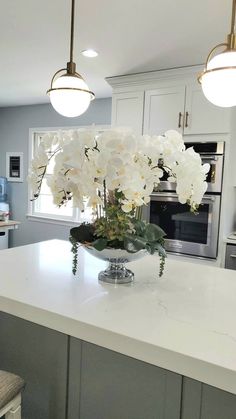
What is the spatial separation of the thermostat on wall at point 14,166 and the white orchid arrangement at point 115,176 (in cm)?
401

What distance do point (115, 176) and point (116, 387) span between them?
65 centimetres

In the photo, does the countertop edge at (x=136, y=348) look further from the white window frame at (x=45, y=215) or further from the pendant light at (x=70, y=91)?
the white window frame at (x=45, y=215)

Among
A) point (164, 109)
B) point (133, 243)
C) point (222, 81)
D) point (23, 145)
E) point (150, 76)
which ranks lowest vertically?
point (133, 243)

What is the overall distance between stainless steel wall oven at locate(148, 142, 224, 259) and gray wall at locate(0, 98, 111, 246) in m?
1.98

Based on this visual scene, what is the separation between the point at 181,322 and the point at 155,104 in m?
2.48

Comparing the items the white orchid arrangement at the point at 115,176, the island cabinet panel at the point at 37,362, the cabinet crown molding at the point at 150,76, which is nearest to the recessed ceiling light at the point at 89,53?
the cabinet crown molding at the point at 150,76

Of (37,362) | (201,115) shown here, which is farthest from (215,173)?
(37,362)

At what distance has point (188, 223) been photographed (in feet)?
9.50

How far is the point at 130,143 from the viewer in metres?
1.04

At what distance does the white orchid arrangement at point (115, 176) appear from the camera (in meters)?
1.04

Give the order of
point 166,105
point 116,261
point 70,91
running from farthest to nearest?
point 166,105
point 70,91
point 116,261

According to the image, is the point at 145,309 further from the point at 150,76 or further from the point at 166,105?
the point at 150,76

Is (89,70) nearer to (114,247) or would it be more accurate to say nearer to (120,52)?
(120,52)

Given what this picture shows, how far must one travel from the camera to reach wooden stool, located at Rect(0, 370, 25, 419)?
994 mm
